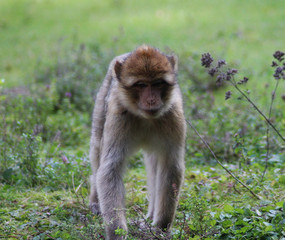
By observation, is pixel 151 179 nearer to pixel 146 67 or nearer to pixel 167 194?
pixel 167 194

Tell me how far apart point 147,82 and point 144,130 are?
61cm

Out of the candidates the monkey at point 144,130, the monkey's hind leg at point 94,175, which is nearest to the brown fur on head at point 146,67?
the monkey at point 144,130

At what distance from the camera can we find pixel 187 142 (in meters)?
6.80

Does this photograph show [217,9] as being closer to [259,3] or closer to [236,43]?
[259,3]

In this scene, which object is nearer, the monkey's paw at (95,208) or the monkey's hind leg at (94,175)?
the monkey's paw at (95,208)

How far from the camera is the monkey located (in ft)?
14.1

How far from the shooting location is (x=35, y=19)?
18234 mm

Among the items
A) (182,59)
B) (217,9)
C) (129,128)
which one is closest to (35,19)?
(217,9)

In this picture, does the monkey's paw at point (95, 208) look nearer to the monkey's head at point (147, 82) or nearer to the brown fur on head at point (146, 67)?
the monkey's head at point (147, 82)

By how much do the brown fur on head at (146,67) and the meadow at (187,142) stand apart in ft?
1.57

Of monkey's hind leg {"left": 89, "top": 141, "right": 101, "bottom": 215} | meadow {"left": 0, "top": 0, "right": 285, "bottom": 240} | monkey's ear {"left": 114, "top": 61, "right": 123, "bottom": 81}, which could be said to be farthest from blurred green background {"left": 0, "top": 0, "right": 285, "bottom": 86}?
monkey's ear {"left": 114, "top": 61, "right": 123, "bottom": 81}

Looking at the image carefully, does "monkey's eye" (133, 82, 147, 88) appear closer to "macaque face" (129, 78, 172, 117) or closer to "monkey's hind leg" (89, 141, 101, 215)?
"macaque face" (129, 78, 172, 117)

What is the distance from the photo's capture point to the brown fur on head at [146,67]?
13.9 ft

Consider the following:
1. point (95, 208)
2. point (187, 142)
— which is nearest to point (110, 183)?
point (95, 208)
